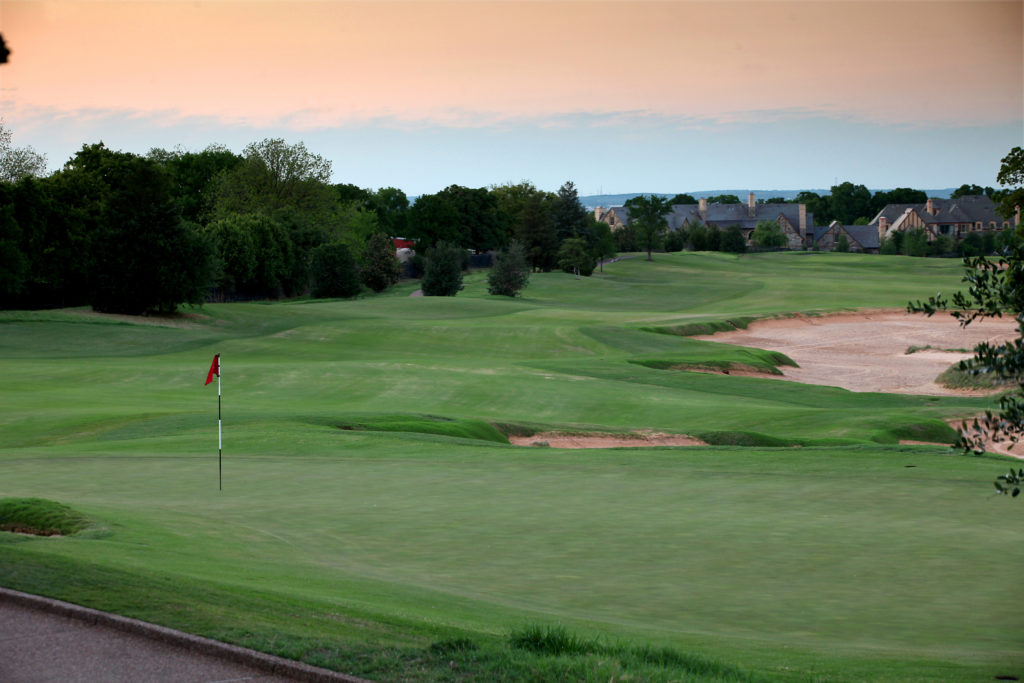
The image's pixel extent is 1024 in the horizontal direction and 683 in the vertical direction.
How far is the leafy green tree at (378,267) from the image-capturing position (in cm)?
10700

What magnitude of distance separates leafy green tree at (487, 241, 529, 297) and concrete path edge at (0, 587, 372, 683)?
267 ft

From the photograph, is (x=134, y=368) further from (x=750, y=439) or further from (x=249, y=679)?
(x=249, y=679)

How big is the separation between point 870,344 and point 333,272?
51.2 m

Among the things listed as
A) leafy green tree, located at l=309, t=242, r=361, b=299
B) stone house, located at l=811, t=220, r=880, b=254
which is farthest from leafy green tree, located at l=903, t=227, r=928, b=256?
leafy green tree, located at l=309, t=242, r=361, b=299

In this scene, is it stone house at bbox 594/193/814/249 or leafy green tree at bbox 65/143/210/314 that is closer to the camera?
leafy green tree at bbox 65/143/210/314

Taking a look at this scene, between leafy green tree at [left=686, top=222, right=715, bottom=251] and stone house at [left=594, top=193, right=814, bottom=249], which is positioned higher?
stone house at [left=594, top=193, right=814, bottom=249]

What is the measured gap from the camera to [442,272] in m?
89.6

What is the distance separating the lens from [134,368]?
4172 cm

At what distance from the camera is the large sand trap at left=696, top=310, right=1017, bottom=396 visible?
49.6 meters

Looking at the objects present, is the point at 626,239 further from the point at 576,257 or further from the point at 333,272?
the point at 333,272

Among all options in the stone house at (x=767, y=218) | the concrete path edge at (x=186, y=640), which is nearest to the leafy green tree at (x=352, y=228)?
the stone house at (x=767, y=218)

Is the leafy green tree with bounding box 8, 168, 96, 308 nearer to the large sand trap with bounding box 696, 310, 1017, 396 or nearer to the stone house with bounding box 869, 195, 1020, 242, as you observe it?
the large sand trap with bounding box 696, 310, 1017, 396

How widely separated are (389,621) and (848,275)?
12278 centimetres

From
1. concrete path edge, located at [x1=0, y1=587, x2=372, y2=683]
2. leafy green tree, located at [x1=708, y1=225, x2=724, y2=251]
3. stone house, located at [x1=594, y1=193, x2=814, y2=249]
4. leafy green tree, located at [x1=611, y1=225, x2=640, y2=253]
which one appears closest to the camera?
concrete path edge, located at [x1=0, y1=587, x2=372, y2=683]
